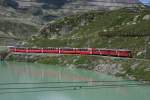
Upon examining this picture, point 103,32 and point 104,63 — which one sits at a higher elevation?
point 103,32

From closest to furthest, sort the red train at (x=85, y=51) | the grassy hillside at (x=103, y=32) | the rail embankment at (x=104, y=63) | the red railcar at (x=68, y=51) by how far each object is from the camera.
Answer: the rail embankment at (x=104, y=63)
the red train at (x=85, y=51)
the red railcar at (x=68, y=51)
the grassy hillside at (x=103, y=32)

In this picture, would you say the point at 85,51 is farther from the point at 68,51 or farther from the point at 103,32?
the point at 103,32

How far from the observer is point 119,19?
169 m

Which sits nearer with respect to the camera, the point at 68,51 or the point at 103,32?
the point at 68,51

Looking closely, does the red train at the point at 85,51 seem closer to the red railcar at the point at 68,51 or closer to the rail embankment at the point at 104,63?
the red railcar at the point at 68,51

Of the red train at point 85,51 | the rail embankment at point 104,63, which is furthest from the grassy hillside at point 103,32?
the rail embankment at point 104,63

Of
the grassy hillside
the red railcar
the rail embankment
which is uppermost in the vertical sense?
the grassy hillside

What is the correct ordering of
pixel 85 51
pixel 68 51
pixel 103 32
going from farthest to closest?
pixel 103 32, pixel 68 51, pixel 85 51

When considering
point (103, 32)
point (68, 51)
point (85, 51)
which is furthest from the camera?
point (103, 32)

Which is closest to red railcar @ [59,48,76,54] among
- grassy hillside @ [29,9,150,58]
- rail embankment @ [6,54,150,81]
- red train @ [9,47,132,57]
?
red train @ [9,47,132,57]

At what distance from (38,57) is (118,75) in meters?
52.8

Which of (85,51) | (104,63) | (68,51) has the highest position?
(85,51)

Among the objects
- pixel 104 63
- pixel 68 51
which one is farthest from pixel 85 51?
pixel 104 63

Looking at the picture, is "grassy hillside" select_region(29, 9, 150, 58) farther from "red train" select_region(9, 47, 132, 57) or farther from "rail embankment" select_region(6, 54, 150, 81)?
"rail embankment" select_region(6, 54, 150, 81)
